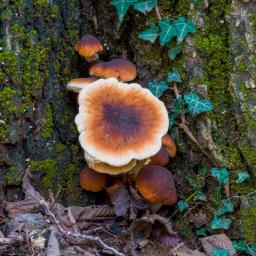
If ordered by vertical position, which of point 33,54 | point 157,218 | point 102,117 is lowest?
point 157,218

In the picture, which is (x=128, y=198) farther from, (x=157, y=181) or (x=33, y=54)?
(x=33, y=54)

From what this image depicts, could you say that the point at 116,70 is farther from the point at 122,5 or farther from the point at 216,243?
the point at 216,243

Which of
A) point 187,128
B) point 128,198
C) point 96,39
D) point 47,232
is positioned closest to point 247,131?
point 187,128

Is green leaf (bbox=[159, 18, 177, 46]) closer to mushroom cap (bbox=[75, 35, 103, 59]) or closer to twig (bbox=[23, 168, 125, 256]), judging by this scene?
mushroom cap (bbox=[75, 35, 103, 59])

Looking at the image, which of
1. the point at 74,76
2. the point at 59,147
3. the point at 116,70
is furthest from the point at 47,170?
the point at 116,70

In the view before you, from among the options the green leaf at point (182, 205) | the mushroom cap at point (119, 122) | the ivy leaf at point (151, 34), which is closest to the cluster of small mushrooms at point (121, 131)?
the mushroom cap at point (119, 122)

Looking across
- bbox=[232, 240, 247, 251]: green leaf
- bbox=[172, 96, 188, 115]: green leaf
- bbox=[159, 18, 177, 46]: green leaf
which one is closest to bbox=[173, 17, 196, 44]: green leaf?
bbox=[159, 18, 177, 46]: green leaf

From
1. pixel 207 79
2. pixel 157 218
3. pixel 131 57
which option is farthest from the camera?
pixel 131 57
